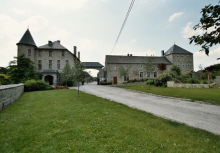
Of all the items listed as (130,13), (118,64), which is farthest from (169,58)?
(130,13)

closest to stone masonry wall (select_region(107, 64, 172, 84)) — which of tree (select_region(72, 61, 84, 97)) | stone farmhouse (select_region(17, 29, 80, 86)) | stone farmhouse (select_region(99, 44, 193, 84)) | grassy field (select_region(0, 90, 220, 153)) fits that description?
stone farmhouse (select_region(99, 44, 193, 84))

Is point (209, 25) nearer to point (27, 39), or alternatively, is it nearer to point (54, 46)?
point (54, 46)

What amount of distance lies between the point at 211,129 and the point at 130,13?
8363mm

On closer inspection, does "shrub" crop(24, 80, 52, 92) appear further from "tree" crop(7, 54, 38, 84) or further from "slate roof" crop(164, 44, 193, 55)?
"slate roof" crop(164, 44, 193, 55)

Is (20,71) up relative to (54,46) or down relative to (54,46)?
down

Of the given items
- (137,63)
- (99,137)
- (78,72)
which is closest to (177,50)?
(137,63)

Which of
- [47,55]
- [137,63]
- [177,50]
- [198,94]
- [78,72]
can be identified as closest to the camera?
[198,94]

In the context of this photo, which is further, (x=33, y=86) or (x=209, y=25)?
(x=33, y=86)

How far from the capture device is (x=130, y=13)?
8.45m

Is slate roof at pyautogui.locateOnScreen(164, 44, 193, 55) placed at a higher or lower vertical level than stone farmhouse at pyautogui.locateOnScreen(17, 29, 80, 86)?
higher

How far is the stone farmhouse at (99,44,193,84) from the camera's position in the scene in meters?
34.3

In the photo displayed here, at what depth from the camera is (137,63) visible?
36.2m

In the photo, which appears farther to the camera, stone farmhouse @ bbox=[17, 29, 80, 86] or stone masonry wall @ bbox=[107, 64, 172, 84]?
stone masonry wall @ bbox=[107, 64, 172, 84]

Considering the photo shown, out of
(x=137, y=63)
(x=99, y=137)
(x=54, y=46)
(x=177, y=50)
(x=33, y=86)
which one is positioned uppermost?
(x=177, y=50)
